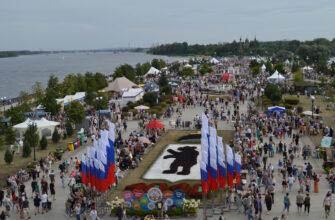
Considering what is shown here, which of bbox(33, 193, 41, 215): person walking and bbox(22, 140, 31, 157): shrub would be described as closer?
bbox(33, 193, 41, 215): person walking

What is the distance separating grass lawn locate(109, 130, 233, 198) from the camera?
2498 cm

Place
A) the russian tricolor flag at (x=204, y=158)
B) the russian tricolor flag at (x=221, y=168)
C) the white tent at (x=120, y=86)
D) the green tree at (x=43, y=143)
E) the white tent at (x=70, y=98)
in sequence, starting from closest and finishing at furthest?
the russian tricolor flag at (x=204, y=158) → the russian tricolor flag at (x=221, y=168) → the green tree at (x=43, y=143) → the white tent at (x=70, y=98) → the white tent at (x=120, y=86)

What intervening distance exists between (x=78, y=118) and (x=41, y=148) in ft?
18.8

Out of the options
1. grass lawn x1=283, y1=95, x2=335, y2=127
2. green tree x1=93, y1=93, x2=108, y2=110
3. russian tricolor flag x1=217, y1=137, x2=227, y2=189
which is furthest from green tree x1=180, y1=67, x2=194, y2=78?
russian tricolor flag x1=217, y1=137, x2=227, y2=189

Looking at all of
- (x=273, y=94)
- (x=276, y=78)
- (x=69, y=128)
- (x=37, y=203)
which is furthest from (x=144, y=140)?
(x=276, y=78)

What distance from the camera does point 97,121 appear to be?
138ft

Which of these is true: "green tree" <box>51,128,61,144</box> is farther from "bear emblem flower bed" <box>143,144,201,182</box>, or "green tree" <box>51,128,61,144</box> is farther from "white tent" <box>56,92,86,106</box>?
"white tent" <box>56,92,86,106</box>

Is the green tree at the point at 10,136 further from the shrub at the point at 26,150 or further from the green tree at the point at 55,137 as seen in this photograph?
the shrub at the point at 26,150

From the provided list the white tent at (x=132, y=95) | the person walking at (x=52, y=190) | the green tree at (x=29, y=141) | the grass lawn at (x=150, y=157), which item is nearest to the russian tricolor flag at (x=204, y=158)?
the grass lawn at (x=150, y=157)

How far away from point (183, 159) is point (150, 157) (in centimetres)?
218

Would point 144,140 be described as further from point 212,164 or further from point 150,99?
point 150,99

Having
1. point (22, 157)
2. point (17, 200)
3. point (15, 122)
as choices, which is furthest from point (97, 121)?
point (17, 200)

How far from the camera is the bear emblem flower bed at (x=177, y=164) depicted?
2619cm

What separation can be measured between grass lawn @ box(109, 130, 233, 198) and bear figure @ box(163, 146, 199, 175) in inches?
40.2
